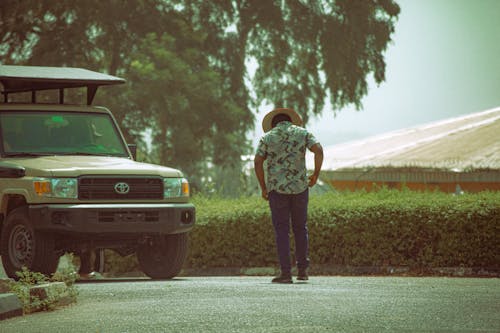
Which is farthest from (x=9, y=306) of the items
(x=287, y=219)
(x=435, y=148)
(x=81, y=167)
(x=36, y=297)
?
(x=435, y=148)

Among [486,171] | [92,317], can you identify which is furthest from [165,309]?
[486,171]

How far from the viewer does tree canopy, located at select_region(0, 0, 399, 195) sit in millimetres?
31172

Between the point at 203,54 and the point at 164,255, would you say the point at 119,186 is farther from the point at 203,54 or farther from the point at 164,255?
the point at 203,54

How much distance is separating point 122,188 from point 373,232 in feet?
14.6

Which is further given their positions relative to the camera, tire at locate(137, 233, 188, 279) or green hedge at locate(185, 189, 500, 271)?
green hedge at locate(185, 189, 500, 271)

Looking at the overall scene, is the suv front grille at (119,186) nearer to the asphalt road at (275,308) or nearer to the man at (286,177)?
the asphalt road at (275,308)

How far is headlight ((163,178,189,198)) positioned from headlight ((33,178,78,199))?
1095 millimetres

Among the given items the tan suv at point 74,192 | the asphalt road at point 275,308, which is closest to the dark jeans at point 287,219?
the asphalt road at point 275,308

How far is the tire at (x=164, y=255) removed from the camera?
40.6 feet

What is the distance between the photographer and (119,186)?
37.7ft

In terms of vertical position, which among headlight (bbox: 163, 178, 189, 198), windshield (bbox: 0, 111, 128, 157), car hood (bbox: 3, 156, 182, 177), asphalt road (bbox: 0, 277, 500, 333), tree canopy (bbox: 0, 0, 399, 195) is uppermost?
tree canopy (bbox: 0, 0, 399, 195)

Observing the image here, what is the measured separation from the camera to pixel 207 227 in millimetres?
15820

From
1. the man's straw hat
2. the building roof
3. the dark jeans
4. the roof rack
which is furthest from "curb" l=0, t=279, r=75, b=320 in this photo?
the building roof

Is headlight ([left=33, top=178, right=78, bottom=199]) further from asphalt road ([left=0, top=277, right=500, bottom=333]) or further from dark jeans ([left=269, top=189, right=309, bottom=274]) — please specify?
dark jeans ([left=269, top=189, right=309, bottom=274])
